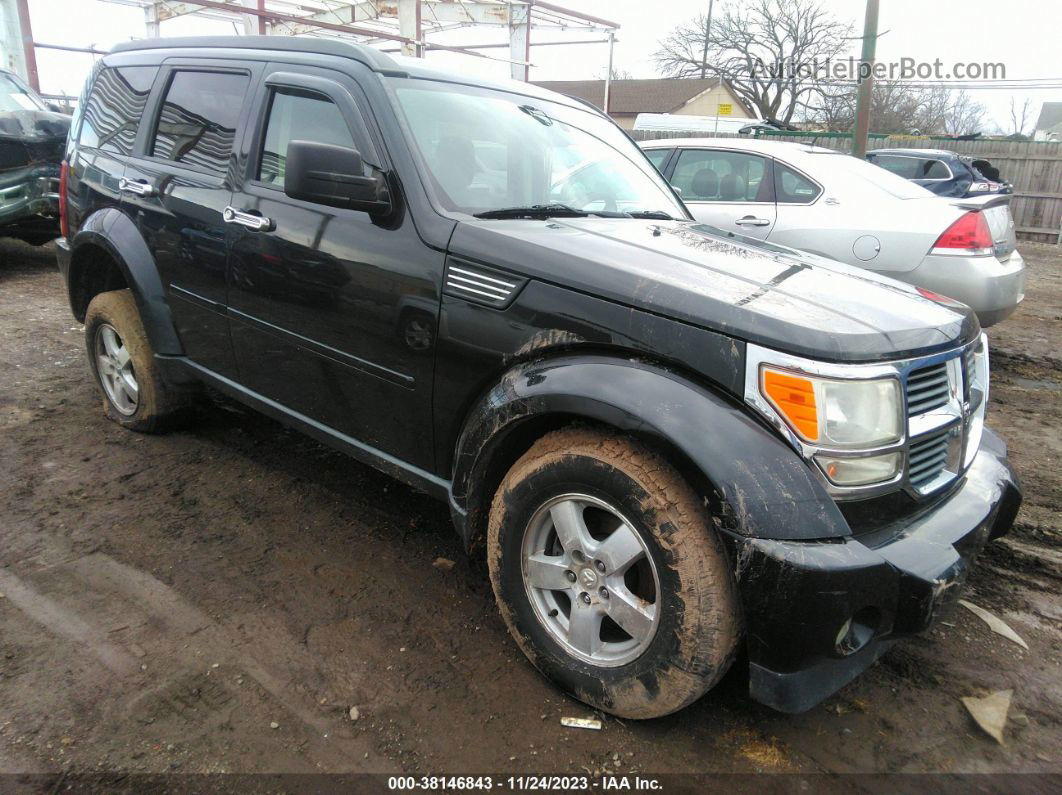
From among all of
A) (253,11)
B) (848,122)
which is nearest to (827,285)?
(253,11)

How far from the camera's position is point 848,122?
41.9m

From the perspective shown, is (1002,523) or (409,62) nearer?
(1002,523)

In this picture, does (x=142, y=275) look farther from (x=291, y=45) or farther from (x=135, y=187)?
(x=291, y=45)

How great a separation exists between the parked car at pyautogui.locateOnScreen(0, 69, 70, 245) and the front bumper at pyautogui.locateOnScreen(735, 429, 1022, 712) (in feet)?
26.7

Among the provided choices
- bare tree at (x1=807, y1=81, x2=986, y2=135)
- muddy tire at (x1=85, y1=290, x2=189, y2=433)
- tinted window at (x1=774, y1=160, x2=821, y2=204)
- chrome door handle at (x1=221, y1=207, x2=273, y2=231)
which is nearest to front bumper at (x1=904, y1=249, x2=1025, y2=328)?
tinted window at (x1=774, y1=160, x2=821, y2=204)

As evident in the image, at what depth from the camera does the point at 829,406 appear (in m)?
1.95

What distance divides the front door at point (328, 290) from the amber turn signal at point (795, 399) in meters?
1.14

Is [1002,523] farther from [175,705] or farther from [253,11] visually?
[253,11]

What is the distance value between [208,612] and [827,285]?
2.42m

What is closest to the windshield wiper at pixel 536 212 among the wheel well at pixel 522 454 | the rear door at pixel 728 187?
the wheel well at pixel 522 454

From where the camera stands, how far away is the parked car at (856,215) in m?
5.61

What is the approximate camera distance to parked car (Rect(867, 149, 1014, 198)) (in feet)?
41.5

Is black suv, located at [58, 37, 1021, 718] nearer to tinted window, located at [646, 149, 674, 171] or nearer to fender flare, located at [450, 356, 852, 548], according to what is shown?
fender flare, located at [450, 356, 852, 548]

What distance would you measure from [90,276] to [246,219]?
185 cm
